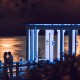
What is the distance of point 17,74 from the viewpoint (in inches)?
544

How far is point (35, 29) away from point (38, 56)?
4.61 feet

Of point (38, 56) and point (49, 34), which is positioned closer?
point (38, 56)

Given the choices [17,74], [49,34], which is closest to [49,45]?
[49,34]

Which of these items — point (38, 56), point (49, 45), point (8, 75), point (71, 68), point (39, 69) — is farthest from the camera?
point (49, 45)

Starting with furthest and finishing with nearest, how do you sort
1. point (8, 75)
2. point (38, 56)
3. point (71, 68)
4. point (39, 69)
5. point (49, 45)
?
point (49, 45) < point (38, 56) < point (8, 75) < point (39, 69) < point (71, 68)

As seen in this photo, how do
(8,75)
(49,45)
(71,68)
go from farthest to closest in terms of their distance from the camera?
(49,45)
(8,75)
(71,68)

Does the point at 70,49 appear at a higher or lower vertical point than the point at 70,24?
lower

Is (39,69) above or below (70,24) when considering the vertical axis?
below

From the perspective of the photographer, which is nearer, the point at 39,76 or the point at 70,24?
the point at 39,76

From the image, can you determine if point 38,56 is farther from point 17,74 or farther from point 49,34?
point 17,74

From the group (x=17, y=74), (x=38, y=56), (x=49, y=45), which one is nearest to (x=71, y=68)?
(x=17, y=74)

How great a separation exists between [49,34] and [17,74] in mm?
8234

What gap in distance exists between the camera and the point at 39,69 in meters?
6.52

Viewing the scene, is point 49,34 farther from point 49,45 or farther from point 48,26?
point 48,26
